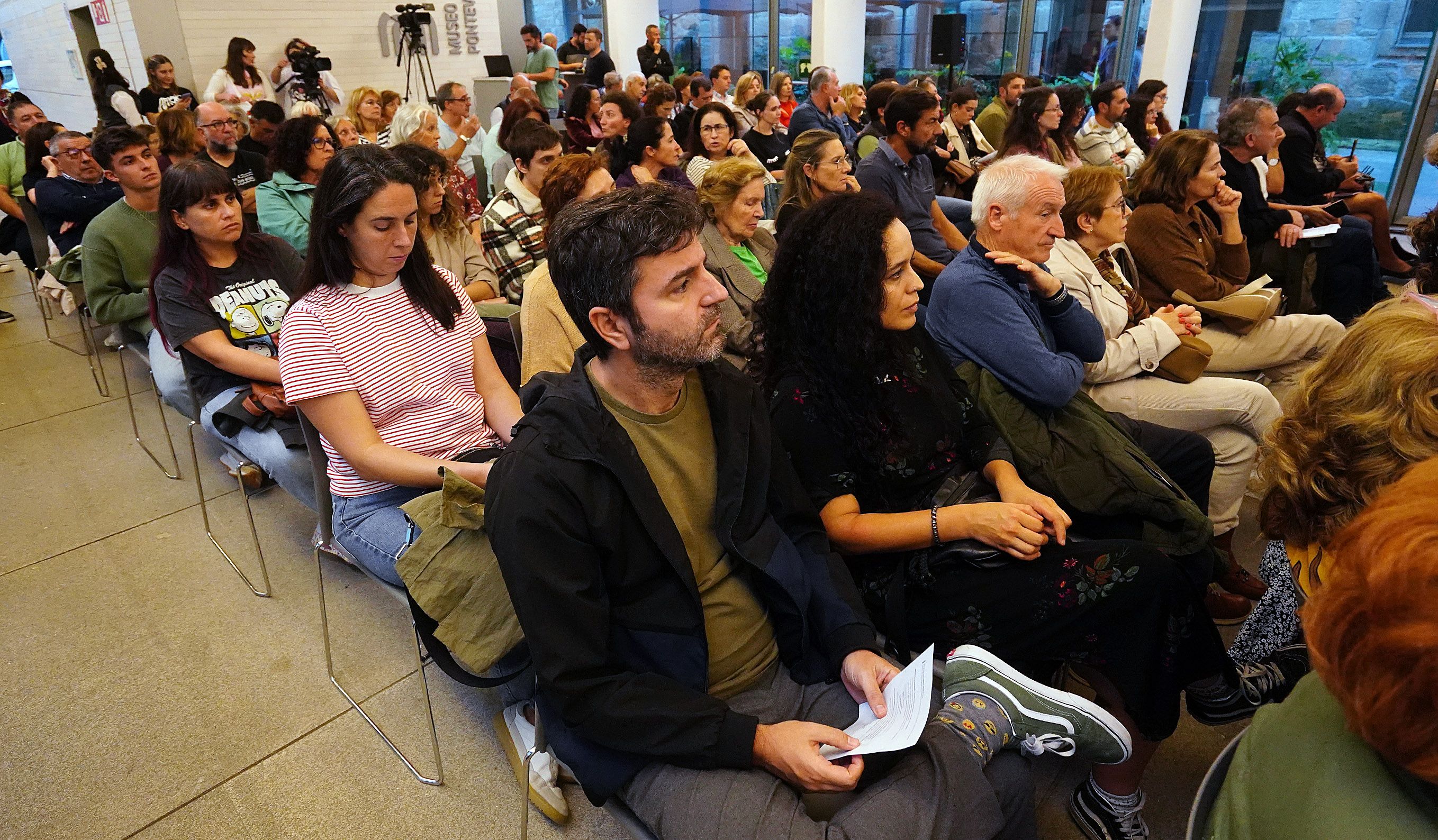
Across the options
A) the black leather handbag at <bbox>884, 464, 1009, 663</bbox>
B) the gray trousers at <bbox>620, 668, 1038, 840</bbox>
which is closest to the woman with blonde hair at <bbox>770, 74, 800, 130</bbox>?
the black leather handbag at <bbox>884, 464, 1009, 663</bbox>

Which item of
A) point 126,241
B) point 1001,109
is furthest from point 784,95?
point 126,241

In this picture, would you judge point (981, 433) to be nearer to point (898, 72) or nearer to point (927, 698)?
point (927, 698)

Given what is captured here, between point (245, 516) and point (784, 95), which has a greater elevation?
point (784, 95)

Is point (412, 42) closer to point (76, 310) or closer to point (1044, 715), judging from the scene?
point (76, 310)

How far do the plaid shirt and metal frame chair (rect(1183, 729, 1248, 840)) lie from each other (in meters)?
2.94

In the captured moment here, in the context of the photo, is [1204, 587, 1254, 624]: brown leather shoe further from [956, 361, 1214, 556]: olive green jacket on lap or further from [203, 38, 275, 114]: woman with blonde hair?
[203, 38, 275, 114]: woman with blonde hair

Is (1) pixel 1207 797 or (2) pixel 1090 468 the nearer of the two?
(1) pixel 1207 797

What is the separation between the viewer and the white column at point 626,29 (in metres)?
10.6

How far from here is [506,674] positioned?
5.30ft

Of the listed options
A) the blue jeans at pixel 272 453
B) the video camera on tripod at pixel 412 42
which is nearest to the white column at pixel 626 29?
the video camera on tripod at pixel 412 42

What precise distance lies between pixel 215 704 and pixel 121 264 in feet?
6.08

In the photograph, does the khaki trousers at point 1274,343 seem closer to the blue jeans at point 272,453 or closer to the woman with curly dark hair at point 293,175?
the blue jeans at point 272,453

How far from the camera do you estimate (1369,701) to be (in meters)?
0.74

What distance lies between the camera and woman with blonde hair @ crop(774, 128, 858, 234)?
355 cm
